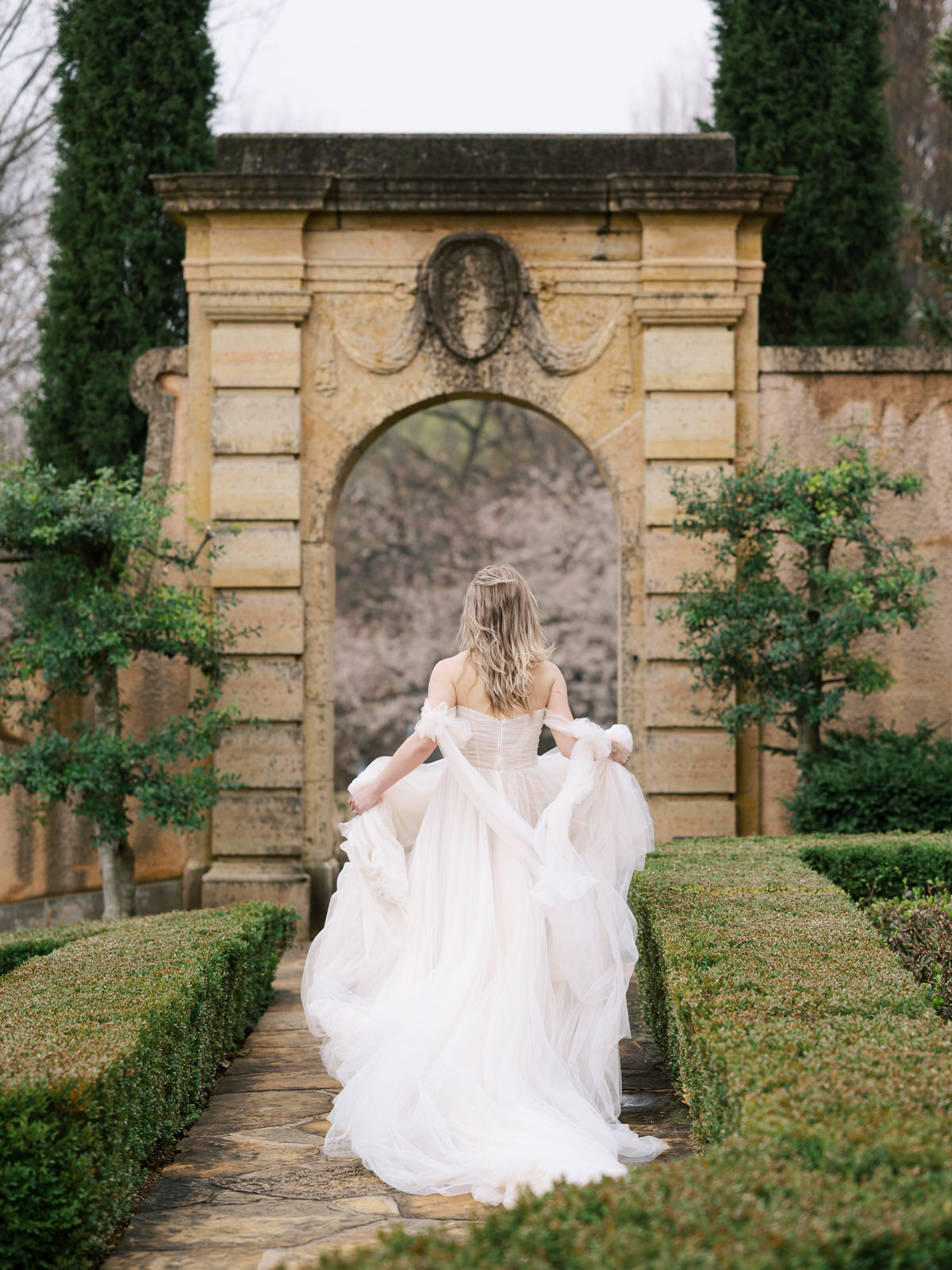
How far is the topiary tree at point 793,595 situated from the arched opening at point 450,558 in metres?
8.79

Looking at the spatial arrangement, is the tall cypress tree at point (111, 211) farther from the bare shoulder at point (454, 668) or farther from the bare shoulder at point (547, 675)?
the bare shoulder at point (547, 675)

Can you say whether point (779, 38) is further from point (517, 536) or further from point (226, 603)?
point (517, 536)

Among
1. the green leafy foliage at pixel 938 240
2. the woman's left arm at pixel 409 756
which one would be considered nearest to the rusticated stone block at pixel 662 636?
the green leafy foliage at pixel 938 240

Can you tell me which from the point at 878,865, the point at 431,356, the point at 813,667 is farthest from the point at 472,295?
the point at 878,865

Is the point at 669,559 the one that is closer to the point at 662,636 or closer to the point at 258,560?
the point at 662,636

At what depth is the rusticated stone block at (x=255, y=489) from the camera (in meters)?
8.52

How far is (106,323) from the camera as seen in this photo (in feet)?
32.4

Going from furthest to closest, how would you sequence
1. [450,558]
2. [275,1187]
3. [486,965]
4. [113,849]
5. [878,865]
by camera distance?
[450,558] → [113,849] → [878,865] → [486,965] → [275,1187]

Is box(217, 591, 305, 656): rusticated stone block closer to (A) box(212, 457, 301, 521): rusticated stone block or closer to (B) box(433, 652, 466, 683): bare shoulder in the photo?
(A) box(212, 457, 301, 521): rusticated stone block

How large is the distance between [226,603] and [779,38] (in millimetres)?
6704

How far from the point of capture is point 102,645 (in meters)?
7.40

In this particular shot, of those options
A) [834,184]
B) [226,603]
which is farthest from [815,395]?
[226,603]

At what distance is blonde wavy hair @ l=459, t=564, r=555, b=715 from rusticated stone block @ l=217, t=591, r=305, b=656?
174 inches

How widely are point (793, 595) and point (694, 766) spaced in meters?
1.42
